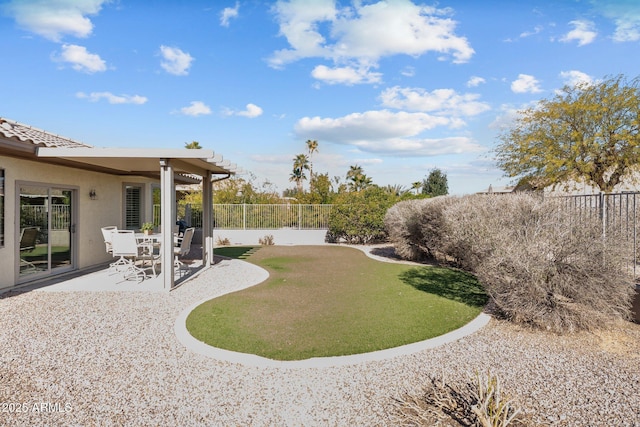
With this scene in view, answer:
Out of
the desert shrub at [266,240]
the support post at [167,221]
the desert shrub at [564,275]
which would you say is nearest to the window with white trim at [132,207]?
the support post at [167,221]

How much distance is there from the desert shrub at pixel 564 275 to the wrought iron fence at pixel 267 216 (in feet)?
51.8

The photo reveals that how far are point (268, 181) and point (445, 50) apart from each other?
73.6ft

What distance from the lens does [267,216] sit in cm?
2142

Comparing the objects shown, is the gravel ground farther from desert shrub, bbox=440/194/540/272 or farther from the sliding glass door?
the sliding glass door

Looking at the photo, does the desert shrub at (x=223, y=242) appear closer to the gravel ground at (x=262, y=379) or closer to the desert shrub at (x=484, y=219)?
the desert shrub at (x=484, y=219)

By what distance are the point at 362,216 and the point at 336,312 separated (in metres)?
13.1

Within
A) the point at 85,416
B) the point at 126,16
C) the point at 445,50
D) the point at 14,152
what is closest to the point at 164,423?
the point at 85,416

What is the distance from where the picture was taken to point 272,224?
70.5 ft

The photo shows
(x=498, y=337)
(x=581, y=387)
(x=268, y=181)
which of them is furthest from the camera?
(x=268, y=181)

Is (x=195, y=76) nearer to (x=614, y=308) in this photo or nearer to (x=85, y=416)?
(x=85, y=416)

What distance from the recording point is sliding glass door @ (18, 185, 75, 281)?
884 cm

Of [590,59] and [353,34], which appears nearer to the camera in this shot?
[590,59]

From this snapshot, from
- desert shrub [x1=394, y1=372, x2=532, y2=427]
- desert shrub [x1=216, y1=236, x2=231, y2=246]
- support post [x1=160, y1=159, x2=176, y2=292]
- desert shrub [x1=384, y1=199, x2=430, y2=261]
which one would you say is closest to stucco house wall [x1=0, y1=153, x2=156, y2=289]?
support post [x1=160, y1=159, x2=176, y2=292]

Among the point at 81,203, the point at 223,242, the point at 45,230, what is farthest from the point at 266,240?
the point at 45,230
